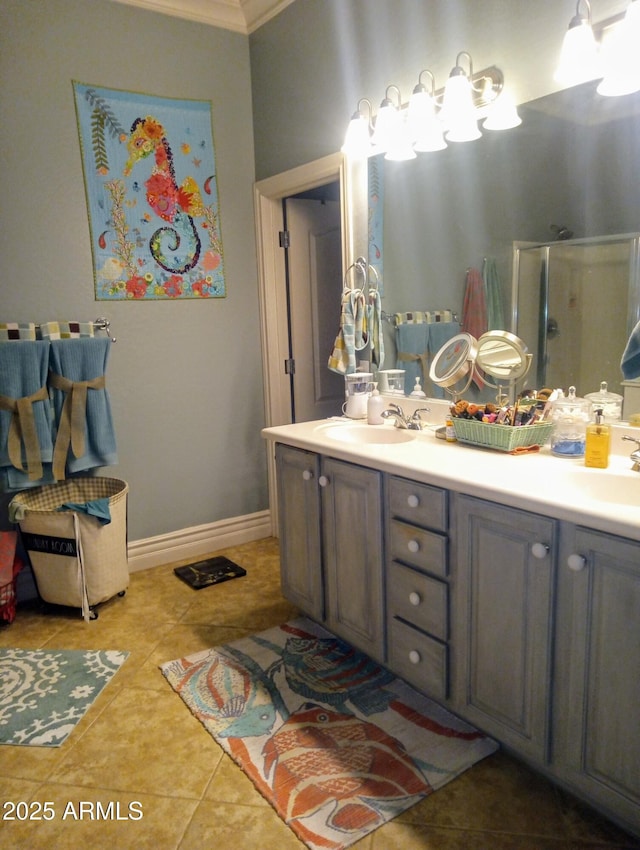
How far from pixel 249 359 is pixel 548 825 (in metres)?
2.59

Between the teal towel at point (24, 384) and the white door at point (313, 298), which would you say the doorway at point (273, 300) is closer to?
the white door at point (313, 298)

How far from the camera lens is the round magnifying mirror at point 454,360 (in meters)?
2.27

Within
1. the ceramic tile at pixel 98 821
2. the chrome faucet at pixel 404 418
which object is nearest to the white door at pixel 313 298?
the chrome faucet at pixel 404 418

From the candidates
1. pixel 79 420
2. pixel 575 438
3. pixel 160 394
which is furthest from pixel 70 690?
pixel 575 438

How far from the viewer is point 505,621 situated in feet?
5.32

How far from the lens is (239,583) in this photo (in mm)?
3076

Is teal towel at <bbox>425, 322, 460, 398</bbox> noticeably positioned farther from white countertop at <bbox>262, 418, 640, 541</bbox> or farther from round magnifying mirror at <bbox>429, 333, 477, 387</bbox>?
white countertop at <bbox>262, 418, 640, 541</bbox>

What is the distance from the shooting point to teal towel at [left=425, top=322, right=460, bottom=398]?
7.94 feet

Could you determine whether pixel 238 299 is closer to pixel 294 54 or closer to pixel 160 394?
pixel 160 394

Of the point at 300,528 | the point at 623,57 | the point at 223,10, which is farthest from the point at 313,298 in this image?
the point at 623,57

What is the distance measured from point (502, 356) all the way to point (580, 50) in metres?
0.91

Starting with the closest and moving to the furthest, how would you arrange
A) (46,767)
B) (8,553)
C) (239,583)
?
(46,767), (8,553), (239,583)

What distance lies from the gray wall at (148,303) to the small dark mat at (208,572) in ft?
0.85

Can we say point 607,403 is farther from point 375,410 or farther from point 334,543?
point 334,543
